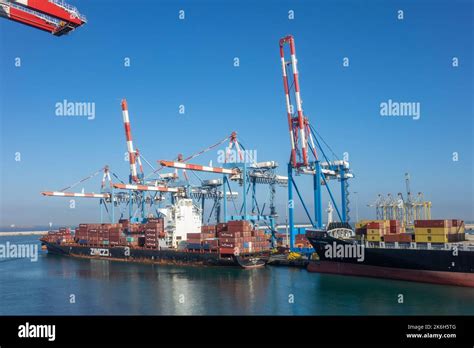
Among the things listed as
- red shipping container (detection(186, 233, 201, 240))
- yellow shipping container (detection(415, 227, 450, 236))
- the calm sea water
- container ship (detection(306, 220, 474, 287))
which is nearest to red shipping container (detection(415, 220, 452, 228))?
container ship (detection(306, 220, 474, 287))

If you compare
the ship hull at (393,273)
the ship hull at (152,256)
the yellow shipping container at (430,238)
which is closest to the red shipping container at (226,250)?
the ship hull at (152,256)

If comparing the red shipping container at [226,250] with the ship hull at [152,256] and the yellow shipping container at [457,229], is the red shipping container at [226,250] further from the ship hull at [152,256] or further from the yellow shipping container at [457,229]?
the yellow shipping container at [457,229]

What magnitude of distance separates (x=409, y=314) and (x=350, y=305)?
11.9 ft

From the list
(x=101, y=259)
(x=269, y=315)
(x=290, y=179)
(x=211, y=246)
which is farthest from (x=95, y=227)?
(x=269, y=315)

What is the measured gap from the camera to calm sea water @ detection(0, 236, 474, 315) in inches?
965

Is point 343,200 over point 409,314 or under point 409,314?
over

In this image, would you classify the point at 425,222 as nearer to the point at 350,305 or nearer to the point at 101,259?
the point at 350,305

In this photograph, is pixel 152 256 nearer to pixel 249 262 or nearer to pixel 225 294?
pixel 249 262

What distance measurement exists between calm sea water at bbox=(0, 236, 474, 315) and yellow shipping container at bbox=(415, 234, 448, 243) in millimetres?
Answer: 3374

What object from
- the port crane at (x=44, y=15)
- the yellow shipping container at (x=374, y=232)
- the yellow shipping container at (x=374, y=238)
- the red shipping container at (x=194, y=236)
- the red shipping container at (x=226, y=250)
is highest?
the port crane at (x=44, y=15)

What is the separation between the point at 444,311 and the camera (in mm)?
23141

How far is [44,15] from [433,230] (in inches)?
1156

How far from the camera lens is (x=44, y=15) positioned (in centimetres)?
2006

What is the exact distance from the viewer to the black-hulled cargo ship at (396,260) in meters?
29.5
